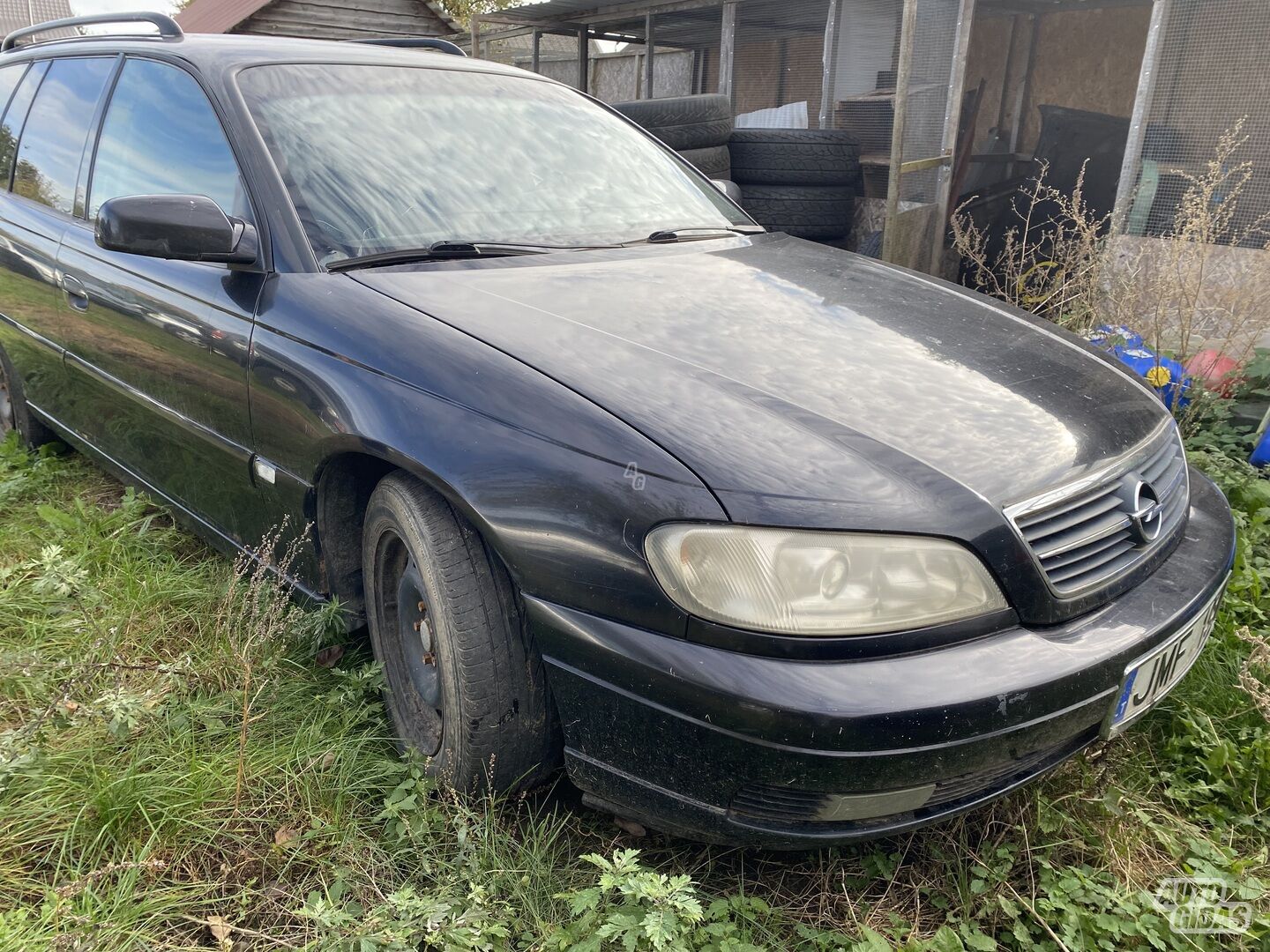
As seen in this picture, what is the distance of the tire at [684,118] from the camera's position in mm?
5828

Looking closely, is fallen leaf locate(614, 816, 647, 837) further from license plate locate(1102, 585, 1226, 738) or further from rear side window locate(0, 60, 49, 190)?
rear side window locate(0, 60, 49, 190)

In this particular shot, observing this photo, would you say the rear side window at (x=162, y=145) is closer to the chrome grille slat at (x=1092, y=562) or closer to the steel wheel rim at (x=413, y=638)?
the steel wheel rim at (x=413, y=638)

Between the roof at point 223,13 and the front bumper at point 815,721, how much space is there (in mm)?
13571

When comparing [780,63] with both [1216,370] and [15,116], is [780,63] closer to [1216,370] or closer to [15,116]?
[1216,370]

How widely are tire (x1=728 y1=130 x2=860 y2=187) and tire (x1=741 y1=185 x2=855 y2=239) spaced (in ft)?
0.17

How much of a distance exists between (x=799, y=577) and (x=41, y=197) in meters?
3.09

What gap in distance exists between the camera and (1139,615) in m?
1.61

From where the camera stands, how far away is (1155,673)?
164 cm

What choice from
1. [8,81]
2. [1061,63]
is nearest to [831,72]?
[1061,63]

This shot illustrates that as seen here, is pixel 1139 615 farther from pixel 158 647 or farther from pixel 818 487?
pixel 158 647

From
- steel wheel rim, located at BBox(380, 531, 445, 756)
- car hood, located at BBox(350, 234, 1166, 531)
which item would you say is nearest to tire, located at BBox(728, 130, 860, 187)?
car hood, located at BBox(350, 234, 1166, 531)

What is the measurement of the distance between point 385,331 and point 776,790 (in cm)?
113

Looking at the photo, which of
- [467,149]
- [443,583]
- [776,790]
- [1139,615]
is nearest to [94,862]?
[443,583]

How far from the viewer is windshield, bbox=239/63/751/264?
6.91 feet
